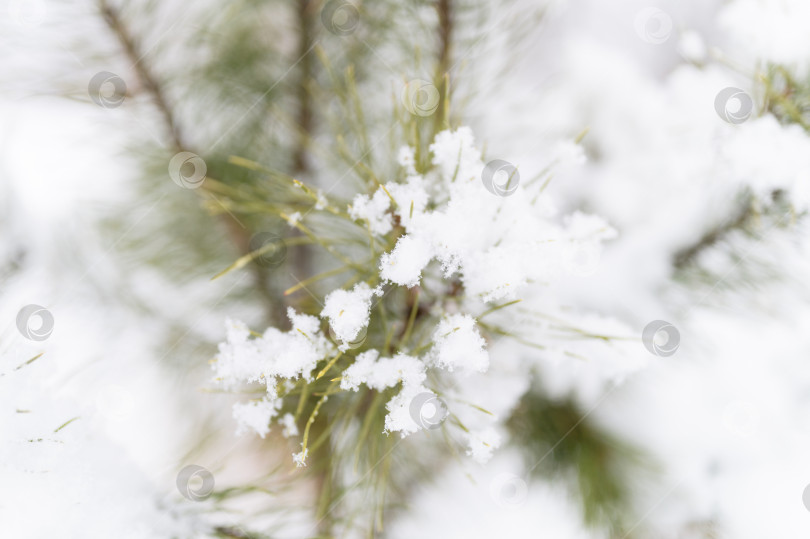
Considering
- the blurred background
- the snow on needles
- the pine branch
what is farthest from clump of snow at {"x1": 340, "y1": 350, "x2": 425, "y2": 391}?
the pine branch

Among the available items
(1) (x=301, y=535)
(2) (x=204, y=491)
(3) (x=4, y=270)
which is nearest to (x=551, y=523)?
(1) (x=301, y=535)

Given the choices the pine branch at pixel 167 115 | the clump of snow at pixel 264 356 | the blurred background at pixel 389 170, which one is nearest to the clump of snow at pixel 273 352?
the clump of snow at pixel 264 356

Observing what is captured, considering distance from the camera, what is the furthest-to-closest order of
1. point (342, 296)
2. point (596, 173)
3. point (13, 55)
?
1. point (596, 173)
2. point (13, 55)
3. point (342, 296)

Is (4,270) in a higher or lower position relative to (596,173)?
lower

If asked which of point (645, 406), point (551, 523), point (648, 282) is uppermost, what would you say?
point (648, 282)

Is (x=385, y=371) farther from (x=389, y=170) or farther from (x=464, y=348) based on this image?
(x=389, y=170)

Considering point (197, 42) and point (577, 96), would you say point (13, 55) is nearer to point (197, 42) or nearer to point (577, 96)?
point (197, 42)

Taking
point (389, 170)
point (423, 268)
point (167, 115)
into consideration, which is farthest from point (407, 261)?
point (167, 115)

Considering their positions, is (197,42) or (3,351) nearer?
(3,351)
